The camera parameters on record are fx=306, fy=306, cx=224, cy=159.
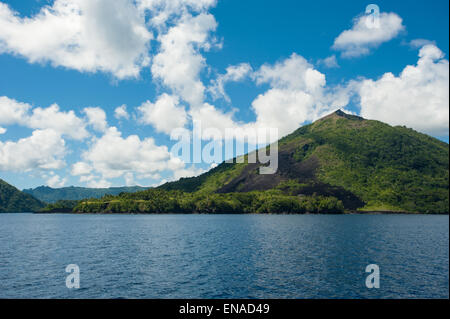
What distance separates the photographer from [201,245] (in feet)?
333

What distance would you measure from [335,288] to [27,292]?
Answer: 51.7 m

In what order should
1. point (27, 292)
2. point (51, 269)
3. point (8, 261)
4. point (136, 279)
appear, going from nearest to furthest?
point (27, 292) → point (136, 279) → point (51, 269) → point (8, 261)

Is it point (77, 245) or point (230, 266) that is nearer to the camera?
point (230, 266)

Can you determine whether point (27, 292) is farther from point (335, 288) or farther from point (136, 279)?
point (335, 288)

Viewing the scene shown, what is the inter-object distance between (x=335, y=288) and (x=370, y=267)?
64.3 ft

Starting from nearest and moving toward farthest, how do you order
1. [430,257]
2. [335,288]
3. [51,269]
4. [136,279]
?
1. [335,288]
2. [136,279]
3. [51,269]
4. [430,257]

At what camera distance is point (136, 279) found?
5775 cm
